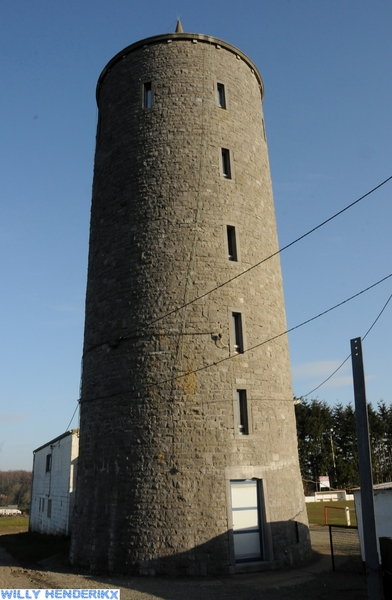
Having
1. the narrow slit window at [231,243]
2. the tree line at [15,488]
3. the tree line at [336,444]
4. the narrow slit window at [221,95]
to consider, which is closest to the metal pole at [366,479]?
the narrow slit window at [231,243]

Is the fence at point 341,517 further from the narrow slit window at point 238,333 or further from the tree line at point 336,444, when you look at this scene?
the tree line at point 336,444

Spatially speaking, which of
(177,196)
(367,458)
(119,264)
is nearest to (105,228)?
(119,264)

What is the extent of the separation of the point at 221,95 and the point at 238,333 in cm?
930

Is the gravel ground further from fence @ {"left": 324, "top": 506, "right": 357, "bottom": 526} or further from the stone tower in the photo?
fence @ {"left": 324, "top": 506, "right": 357, "bottom": 526}

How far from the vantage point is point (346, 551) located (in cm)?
1680

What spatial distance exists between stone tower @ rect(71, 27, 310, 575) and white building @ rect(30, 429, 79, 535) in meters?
10.9

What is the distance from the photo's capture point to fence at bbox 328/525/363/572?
13907mm

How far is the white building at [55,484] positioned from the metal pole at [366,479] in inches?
798

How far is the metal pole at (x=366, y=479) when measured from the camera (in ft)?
27.2

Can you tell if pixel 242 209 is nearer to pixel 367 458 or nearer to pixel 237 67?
pixel 237 67

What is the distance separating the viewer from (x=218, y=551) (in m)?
13.6

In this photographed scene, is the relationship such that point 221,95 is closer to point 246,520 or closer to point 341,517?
point 246,520

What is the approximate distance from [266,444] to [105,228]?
9206mm

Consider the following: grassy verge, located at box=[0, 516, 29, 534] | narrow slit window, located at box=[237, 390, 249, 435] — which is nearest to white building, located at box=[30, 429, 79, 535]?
grassy verge, located at box=[0, 516, 29, 534]
